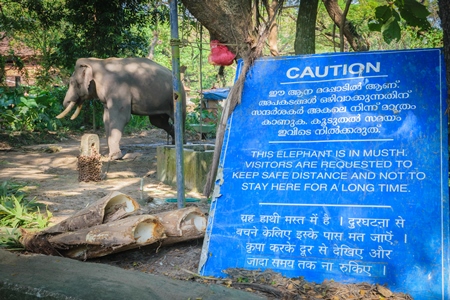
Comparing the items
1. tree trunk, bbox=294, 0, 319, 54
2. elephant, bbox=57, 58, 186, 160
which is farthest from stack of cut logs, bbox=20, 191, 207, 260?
elephant, bbox=57, 58, 186, 160

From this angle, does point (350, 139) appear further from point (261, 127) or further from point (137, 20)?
point (137, 20)

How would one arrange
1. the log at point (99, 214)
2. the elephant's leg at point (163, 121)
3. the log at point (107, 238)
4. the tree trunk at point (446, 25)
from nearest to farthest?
the tree trunk at point (446, 25) < the log at point (107, 238) < the log at point (99, 214) < the elephant's leg at point (163, 121)

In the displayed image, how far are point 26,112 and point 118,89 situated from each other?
260 inches

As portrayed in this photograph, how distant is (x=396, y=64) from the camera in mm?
3631

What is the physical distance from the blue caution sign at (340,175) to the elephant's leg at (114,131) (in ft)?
23.2

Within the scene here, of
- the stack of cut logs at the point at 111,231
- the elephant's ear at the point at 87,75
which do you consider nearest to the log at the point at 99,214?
the stack of cut logs at the point at 111,231

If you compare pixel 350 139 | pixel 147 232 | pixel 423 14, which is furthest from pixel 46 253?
pixel 423 14

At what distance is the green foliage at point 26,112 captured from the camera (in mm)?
15766

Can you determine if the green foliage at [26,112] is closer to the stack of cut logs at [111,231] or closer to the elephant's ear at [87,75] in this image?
the elephant's ear at [87,75]

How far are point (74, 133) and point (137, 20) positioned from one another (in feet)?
17.5

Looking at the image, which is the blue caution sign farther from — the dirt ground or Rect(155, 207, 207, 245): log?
Rect(155, 207, 207, 245): log

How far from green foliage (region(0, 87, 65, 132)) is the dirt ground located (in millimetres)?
1083

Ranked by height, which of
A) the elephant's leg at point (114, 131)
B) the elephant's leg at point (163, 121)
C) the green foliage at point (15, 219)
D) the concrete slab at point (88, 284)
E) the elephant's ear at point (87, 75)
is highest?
the elephant's ear at point (87, 75)

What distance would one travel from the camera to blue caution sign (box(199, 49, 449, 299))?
314 centimetres
